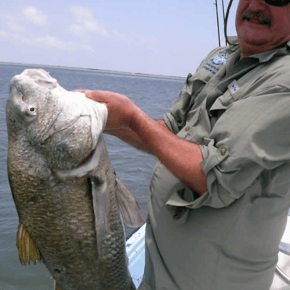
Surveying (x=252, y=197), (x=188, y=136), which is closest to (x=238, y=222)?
(x=252, y=197)

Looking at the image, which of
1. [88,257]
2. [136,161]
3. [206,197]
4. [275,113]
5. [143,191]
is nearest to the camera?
[275,113]

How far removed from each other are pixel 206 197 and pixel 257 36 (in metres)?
0.97

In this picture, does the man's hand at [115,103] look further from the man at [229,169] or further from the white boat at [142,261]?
the white boat at [142,261]

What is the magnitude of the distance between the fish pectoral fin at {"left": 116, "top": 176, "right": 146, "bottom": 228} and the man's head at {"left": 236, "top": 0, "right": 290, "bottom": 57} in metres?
1.12

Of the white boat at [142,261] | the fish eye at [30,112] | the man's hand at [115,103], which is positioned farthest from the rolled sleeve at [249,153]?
the white boat at [142,261]

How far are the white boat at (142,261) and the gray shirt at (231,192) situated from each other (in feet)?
4.26

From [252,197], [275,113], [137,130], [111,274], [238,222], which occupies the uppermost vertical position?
[275,113]

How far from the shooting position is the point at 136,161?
10664 mm

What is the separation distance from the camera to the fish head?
1.73m

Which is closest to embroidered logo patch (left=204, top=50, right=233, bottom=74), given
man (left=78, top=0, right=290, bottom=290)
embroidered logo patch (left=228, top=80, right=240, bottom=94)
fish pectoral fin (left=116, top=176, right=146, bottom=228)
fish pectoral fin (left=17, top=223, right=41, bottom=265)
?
man (left=78, top=0, right=290, bottom=290)

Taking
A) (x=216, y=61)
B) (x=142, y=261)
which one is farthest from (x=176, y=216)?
(x=142, y=261)

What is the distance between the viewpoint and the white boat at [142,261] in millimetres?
3109

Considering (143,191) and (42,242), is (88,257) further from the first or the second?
(143,191)

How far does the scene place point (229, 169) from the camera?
1499 millimetres
